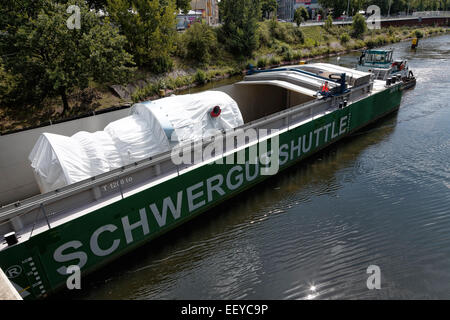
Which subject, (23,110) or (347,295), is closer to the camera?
(347,295)

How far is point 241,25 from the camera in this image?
45531 mm

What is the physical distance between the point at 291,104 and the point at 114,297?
1404 cm

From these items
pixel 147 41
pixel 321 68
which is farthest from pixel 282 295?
pixel 147 41

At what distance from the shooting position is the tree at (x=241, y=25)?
4406cm

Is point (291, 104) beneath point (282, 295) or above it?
above

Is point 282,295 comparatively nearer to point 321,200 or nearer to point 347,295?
point 347,295

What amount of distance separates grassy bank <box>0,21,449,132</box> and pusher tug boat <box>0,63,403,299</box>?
29.3 feet

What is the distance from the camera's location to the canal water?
8.48m

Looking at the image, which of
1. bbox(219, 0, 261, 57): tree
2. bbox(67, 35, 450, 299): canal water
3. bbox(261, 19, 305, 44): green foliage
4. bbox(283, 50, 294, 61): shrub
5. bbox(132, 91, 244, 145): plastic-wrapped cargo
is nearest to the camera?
bbox(67, 35, 450, 299): canal water

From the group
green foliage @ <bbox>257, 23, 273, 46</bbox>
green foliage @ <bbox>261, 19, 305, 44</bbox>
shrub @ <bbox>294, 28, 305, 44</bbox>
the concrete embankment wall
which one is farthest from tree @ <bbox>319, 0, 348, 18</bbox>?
the concrete embankment wall

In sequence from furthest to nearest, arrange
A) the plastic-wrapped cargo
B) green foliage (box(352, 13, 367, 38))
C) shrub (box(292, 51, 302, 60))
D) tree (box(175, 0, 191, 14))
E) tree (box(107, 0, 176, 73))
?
green foliage (box(352, 13, 367, 38)) < tree (box(175, 0, 191, 14)) < shrub (box(292, 51, 302, 60)) < tree (box(107, 0, 176, 73)) < the plastic-wrapped cargo

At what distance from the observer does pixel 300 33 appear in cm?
5678

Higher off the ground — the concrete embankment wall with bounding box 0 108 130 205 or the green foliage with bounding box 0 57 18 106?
the green foliage with bounding box 0 57 18 106

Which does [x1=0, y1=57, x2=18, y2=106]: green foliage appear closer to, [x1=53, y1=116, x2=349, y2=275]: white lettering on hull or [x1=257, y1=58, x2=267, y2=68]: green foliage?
[x1=53, y1=116, x2=349, y2=275]: white lettering on hull
